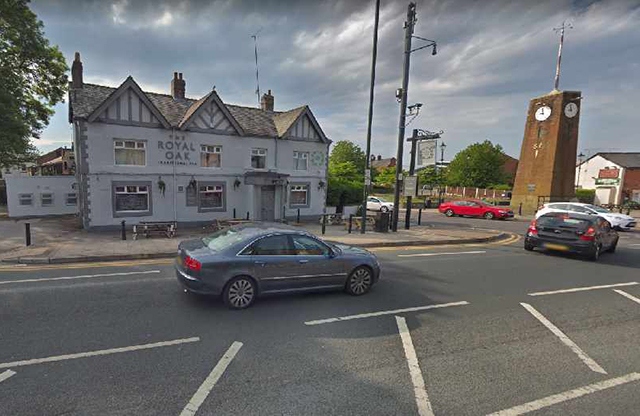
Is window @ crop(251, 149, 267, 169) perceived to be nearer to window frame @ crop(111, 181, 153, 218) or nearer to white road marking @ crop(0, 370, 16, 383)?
window frame @ crop(111, 181, 153, 218)

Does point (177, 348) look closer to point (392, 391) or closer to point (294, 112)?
point (392, 391)

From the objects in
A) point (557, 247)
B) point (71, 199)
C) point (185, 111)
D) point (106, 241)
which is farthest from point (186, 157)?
point (557, 247)

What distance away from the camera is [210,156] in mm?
16625

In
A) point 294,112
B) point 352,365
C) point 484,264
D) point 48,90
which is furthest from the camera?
point 48,90

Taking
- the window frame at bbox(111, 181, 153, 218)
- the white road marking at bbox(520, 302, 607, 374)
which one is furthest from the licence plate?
the window frame at bbox(111, 181, 153, 218)

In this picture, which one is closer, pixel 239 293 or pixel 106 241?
pixel 239 293

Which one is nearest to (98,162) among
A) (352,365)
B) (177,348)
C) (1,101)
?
(1,101)

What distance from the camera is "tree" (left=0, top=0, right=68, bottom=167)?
663 inches

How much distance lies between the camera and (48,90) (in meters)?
23.8

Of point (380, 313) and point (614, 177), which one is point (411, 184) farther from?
point (614, 177)

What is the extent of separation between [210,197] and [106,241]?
5838 millimetres

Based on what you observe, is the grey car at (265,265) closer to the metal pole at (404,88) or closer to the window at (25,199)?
the metal pole at (404,88)

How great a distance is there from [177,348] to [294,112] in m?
17.0

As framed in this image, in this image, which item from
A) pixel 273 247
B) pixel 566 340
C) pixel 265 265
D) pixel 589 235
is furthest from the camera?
pixel 589 235
